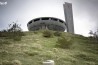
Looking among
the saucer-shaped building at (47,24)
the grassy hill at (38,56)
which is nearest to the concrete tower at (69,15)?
the saucer-shaped building at (47,24)

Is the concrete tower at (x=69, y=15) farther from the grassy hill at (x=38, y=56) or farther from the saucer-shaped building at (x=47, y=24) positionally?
the grassy hill at (x=38, y=56)

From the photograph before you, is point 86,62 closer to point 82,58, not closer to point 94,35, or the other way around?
point 82,58

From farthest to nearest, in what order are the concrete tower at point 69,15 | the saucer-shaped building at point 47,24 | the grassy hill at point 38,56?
the concrete tower at point 69,15
the saucer-shaped building at point 47,24
the grassy hill at point 38,56

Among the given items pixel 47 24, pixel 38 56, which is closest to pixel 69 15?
pixel 47 24

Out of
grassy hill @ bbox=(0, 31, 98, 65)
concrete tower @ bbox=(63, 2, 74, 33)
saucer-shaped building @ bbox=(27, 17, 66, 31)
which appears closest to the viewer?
grassy hill @ bbox=(0, 31, 98, 65)

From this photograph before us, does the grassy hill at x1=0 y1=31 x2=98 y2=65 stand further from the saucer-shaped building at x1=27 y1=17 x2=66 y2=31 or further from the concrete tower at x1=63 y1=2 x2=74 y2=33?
the concrete tower at x1=63 y1=2 x2=74 y2=33

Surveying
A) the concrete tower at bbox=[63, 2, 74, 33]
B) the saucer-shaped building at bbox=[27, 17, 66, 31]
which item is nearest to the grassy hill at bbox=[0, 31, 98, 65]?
the saucer-shaped building at bbox=[27, 17, 66, 31]

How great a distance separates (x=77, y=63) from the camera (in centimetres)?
1248

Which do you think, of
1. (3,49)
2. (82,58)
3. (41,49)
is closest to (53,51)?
(41,49)

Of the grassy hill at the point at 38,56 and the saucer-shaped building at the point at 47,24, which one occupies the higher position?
the saucer-shaped building at the point at 47,24

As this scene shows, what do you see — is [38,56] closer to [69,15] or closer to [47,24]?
[47,24]

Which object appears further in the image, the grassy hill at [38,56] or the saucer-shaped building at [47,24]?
the saucer-shaped building at [47,24]

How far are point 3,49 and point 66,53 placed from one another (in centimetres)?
405

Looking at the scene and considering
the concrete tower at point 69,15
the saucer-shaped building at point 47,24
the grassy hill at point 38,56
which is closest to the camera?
the grassy hill at point 38,56
